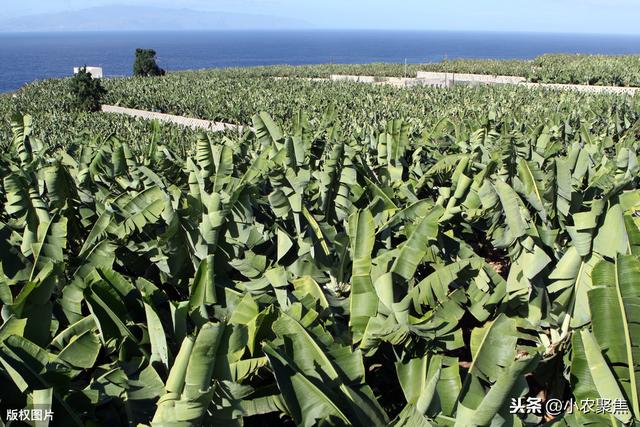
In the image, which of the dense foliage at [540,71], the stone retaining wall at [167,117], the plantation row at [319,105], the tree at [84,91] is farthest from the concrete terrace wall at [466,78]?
the tree at [84,91]

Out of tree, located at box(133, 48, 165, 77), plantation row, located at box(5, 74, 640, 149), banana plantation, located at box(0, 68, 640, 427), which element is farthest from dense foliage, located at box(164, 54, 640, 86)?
banana plantation, located at box(0, 68, 640, 427)

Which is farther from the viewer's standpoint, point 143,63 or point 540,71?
point 143,63

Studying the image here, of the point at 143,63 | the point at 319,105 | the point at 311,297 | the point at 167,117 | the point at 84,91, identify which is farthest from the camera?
the point at 143,63

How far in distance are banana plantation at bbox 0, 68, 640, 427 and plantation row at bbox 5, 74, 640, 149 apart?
154 inches

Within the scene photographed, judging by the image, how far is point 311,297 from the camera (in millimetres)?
Answer: 3250

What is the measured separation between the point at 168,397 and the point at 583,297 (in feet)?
8.77

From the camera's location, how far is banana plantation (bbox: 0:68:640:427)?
2455 millimetres

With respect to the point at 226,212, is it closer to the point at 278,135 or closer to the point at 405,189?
the point at 405,189

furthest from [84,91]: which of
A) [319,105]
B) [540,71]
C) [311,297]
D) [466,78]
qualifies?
[540,71]

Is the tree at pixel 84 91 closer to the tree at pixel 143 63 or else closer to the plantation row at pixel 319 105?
the plantation row at pixel 319 105

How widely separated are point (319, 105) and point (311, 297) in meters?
18.1

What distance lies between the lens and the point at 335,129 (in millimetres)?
7828

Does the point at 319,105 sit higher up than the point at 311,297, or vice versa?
the point at 319,105

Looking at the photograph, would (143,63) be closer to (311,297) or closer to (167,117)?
(167,117)
